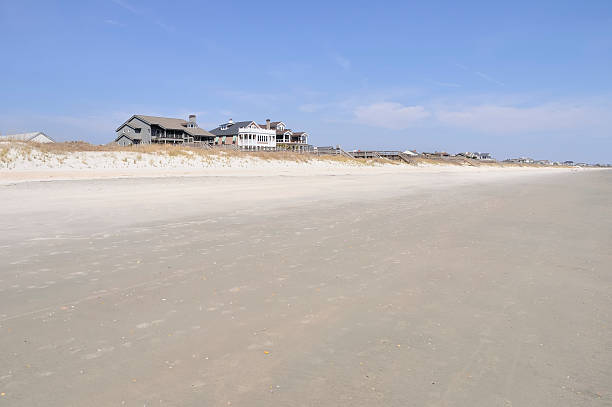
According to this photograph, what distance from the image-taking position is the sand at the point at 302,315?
296 cm

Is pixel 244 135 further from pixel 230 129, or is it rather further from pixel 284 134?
pixel 284 134

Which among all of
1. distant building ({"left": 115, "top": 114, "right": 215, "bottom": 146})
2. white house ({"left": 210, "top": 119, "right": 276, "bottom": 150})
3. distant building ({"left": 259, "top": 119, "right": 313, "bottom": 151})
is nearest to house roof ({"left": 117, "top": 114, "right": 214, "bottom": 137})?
distant building ({"left": 115, "top": 114, "right": 215, "bottom": 146})

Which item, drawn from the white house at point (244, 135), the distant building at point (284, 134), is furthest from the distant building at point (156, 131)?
the distant building at point (284, 134)

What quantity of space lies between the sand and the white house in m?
65.2

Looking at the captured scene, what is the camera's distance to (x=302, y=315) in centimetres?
432

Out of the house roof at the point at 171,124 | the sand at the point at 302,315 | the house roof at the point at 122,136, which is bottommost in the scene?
the sand at the point at 302,315

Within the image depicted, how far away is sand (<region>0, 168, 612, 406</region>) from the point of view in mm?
2963

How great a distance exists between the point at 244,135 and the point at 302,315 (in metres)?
72.1

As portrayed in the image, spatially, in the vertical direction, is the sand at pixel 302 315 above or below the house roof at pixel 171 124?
below

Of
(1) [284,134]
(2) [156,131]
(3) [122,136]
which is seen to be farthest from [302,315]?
(1) [284,134]

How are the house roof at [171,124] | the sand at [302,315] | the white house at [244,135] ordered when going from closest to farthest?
the sand at [302,315]
the house roof at [171,124]
the white house at [244,135]

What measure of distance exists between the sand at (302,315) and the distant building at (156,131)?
61.9 m

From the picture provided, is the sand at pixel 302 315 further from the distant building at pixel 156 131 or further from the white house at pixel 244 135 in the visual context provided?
the white house at pixel 244 135

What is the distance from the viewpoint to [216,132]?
259 feet
